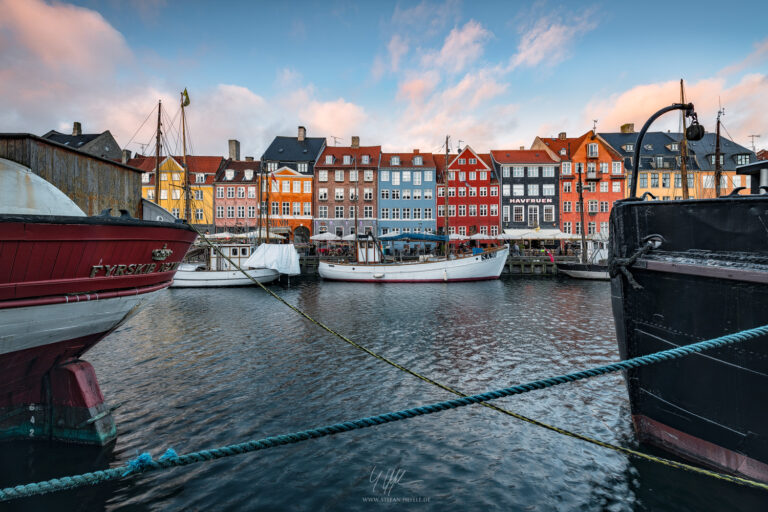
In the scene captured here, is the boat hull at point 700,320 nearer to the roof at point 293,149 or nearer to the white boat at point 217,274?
the white boat at point 217,274

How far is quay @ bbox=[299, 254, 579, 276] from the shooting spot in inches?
1602

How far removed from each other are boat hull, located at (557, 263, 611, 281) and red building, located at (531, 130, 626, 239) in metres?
18.3

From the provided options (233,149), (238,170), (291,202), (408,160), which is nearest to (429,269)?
(408,160)

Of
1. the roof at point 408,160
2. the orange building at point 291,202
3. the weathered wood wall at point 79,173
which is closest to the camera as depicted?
the weathered wood wall at point 79,173

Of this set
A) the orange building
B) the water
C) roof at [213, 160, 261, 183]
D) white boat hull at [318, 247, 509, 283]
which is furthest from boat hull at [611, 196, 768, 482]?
roof at [213, 160, 261, 183]

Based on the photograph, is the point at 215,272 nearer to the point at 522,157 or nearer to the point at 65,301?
the point at 65,301

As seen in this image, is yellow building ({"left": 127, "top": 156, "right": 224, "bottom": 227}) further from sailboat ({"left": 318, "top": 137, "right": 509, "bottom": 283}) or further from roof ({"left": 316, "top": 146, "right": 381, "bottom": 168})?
sailboat ({"left": 318, "top": 137, "right": 509, "bottom": 283})

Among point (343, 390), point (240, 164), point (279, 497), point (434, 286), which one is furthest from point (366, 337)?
point (240, 164)

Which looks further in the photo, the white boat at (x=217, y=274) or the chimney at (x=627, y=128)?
the chimney at (x=627, y=128)

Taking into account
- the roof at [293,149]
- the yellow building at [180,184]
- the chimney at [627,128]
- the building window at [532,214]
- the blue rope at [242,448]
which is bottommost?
the blue rope at [242,448]

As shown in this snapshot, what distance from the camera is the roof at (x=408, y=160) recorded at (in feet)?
178

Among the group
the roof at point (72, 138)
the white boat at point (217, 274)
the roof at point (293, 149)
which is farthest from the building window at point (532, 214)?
the roof at point (72, 138)

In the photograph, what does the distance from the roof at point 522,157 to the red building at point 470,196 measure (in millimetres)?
2632

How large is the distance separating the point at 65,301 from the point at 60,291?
139 mm
